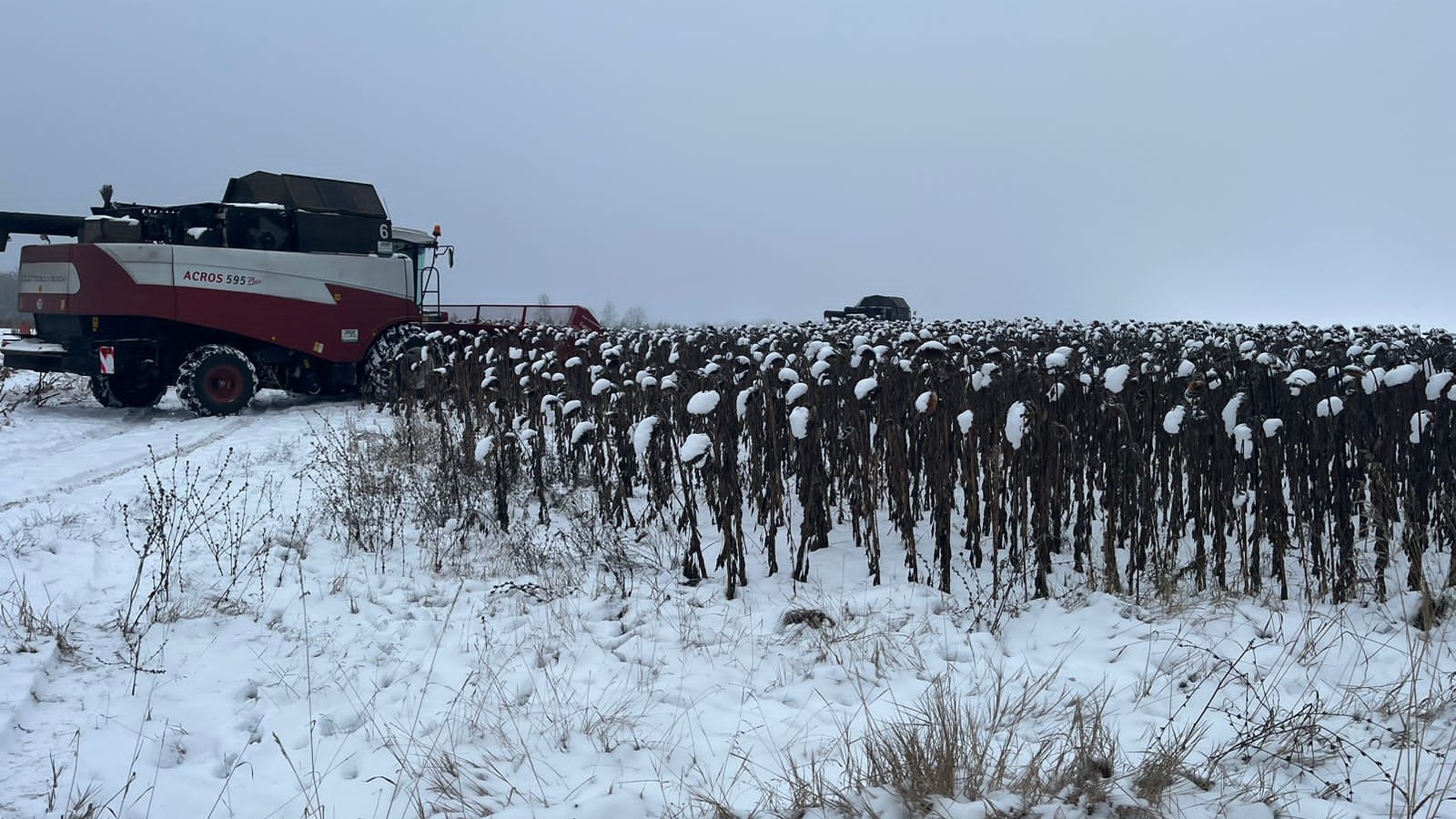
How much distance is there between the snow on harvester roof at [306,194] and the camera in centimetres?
1401

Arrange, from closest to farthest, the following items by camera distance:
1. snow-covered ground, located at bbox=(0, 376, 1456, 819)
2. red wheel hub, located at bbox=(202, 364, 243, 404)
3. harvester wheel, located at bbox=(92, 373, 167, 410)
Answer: snow-covered ground, located at bbox=(0, 376, 1456, 819), red wheel hub, located at bbox=(202, 364, 243, 404), harvester wheel, located at bbox=(92, 373, 167, 410)

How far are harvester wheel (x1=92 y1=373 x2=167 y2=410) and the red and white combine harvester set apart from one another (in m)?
0.02

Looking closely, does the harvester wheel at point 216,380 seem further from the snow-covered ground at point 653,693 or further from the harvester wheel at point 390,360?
the snow-covered ground at point 653,693

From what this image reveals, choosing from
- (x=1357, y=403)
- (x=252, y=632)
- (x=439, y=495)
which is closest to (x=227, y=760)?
(x=252, y=632)

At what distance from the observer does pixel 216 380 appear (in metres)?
12.6

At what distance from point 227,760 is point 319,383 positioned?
11903 mm

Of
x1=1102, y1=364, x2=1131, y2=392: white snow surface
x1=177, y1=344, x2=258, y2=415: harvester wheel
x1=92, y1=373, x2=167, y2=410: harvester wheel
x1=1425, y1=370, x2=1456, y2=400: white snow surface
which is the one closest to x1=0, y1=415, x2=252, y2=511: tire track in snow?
x1=177, y1=344, x2=258, y2=415: harvester wheel

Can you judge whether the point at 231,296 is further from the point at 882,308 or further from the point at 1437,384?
the point at 882,308

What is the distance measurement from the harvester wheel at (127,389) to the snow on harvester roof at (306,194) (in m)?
3.08

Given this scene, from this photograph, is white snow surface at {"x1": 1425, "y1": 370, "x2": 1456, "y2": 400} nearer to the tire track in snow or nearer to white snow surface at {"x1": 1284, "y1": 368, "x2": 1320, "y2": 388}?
white snow surface at {"x1": 1284, "y1": 368, "x2": 1320, "y2": 388}

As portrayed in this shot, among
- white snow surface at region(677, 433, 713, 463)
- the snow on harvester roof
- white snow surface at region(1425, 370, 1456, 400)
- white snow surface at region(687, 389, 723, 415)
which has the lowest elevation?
white snow surface at region(677, 433, 713, 463)

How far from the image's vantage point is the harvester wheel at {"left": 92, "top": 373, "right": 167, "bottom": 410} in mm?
13242

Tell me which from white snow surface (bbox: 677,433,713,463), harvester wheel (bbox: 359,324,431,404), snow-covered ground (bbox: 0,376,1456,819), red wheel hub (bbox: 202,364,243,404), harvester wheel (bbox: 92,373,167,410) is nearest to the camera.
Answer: snow-covered ground (bbox: 0,376,1456,819)

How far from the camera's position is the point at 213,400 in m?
12.5
